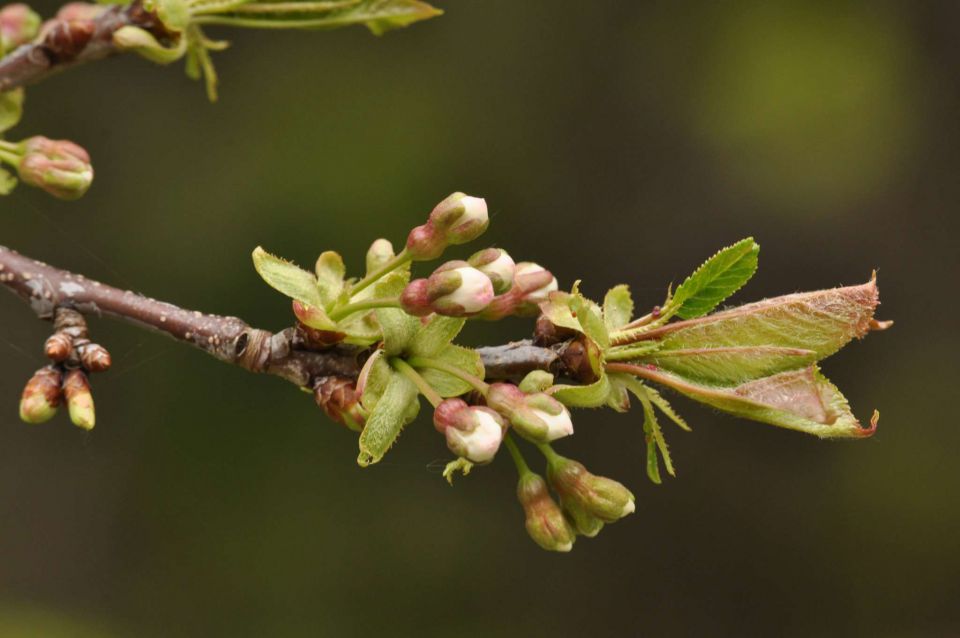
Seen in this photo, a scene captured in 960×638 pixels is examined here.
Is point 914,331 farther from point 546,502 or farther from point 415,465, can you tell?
point 546,502

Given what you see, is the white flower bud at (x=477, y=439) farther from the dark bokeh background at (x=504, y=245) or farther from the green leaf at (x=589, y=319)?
the dark bokeh background at (x=504, y=245)

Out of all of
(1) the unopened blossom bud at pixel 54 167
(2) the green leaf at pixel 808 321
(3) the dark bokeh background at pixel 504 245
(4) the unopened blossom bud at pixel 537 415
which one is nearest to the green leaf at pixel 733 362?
(2) the green leaf at pixel 808 321

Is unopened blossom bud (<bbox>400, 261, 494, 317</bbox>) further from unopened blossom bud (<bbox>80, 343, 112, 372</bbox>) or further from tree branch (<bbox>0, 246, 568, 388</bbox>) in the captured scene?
unopened blossom bud (<bbox>80, 343, 112, 372</bbox>)

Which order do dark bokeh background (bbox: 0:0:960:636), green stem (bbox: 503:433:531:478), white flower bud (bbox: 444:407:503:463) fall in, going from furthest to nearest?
dark bokeh background (bbox: 0:0:960:636) → green stem (bbox: 503:433:531:478) → white flower bud (bbox: 444:407:503:463)

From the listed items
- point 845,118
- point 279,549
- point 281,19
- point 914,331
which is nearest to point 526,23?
point 845,118

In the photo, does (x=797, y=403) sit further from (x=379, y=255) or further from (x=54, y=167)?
(x=54, y=167)

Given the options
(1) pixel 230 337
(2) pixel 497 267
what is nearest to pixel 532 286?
(2) pixel 497 267

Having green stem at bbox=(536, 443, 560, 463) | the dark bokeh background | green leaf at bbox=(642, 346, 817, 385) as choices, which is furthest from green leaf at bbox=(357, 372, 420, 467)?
the dark bokeh background
